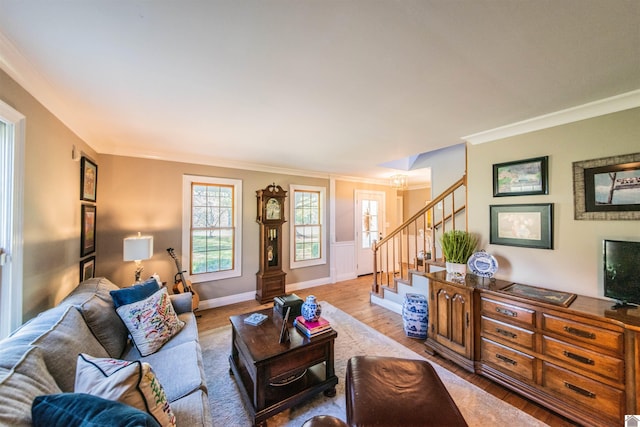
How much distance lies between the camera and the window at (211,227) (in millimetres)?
3568

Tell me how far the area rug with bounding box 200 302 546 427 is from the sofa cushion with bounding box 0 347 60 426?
3.67 ft

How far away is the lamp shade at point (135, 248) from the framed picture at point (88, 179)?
649 millimetres

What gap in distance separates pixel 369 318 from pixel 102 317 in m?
2.91

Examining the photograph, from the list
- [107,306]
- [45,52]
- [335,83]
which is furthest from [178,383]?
[335,83]

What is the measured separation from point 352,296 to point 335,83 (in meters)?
3.57

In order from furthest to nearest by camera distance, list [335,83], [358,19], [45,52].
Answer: [335,83] < [45,52] < [358,19]

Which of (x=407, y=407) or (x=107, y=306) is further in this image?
(x=107, y=306)

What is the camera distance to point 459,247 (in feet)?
8.20

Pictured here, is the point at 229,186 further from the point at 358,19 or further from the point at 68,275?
the point at 358,19

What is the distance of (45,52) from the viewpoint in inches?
52.1

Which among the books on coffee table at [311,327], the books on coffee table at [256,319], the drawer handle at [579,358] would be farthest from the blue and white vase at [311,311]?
the drawer handle at [579,358]

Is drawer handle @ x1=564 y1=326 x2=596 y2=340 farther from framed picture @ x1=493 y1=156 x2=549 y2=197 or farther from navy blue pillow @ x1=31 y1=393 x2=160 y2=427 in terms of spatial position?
navy blue pillow @ x1=31 y1=393 x2=160 y2=427

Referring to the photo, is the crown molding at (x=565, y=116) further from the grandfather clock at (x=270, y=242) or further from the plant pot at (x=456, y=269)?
the grandfather clock at (x=270, y=242)

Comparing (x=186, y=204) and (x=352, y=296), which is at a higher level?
(x=186, y=204)
